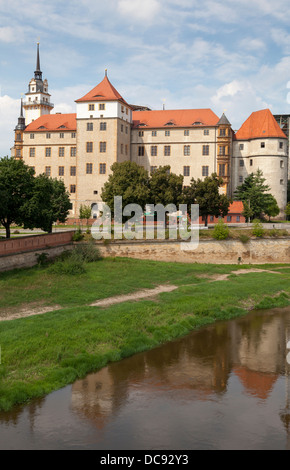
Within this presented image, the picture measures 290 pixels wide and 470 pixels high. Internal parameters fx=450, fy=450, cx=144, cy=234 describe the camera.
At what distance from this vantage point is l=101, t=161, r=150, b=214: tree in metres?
43.8

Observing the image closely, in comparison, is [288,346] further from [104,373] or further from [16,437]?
[16,437]

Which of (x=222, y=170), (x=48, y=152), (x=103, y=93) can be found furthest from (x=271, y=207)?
(x=48, y=152)

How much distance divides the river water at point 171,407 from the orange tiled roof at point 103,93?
1987 inches

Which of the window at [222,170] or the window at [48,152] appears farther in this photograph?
the window at [48,152]

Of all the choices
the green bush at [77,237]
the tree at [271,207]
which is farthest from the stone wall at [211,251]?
the tree at [271,207]

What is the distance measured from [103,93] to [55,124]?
1048cm

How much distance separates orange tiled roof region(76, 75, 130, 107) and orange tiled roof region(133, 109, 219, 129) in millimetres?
5832

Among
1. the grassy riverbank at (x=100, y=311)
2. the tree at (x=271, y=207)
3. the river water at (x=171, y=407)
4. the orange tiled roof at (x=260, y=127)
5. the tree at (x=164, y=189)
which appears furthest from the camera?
the orange tiled roof at (x=260, y=127)

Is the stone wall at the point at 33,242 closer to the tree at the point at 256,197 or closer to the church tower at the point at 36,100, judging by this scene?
the tree at the point at 256,197

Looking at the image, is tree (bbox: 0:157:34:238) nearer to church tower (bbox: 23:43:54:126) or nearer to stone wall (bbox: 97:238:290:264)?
stone wall (bbox: 97:238:290:264)

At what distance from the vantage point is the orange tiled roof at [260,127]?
65.3 meters

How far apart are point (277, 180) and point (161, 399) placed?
56.7 m

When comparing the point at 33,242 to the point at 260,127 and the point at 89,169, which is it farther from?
the point at 260,127

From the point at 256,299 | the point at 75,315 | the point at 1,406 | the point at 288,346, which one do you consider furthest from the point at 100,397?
the point at 256,299
